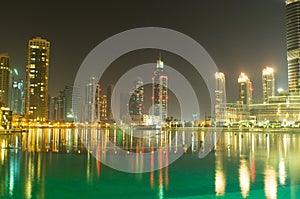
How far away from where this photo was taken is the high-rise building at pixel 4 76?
145m

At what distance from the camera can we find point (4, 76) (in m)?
149

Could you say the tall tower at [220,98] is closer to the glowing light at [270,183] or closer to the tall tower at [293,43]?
the tall tower at [293,43]

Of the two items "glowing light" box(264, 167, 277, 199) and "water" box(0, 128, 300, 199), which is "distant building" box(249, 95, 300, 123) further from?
"glowing light" box(264, 167, 277, 199)

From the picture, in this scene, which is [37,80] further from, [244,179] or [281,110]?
[244,179]

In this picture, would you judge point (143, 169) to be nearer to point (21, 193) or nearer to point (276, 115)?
point (21, 193)

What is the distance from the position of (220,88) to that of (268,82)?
2478 cm

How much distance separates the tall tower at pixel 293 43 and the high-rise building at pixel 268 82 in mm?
35690

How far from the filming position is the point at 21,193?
33.2 feet

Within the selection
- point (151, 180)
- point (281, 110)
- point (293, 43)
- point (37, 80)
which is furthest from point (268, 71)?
point (151, 180)

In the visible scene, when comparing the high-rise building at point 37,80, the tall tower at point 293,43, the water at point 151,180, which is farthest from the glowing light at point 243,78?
the water at point 151,180

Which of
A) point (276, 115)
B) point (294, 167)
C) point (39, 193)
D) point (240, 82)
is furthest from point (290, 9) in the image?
point (39, 193)

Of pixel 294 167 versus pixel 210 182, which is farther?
pixel 294 167

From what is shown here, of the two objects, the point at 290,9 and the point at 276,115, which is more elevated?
the point at 290,9

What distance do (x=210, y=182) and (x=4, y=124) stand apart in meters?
62.8
